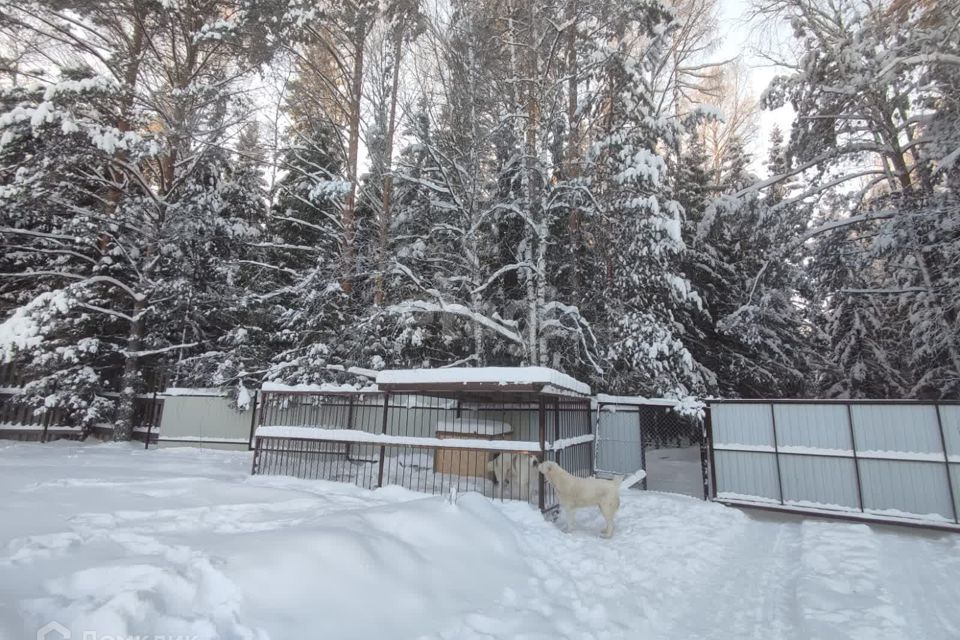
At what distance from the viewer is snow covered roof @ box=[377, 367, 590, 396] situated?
6133 millimetres

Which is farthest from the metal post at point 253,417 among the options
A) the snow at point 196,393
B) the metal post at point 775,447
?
the metal post at point 775,447

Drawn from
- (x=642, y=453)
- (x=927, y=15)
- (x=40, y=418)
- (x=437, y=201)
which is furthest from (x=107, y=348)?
(x=927, y=15)

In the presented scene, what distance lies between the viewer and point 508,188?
1177 centimetres

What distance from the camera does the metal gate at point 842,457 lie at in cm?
661

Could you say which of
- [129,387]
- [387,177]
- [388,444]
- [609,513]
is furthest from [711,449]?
[129,387]

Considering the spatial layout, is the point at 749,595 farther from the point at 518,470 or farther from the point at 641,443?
the point at 641,443

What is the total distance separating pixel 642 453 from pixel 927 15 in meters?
11.2

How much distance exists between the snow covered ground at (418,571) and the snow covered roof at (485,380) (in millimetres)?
1581

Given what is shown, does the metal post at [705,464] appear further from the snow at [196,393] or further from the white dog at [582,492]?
the snow at [196,393]

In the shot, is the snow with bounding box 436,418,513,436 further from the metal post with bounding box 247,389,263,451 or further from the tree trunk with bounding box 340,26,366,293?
A: the metal post with bounding box 247,389,263,451

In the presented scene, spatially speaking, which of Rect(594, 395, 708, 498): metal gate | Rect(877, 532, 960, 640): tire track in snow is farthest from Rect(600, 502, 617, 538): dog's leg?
Rect(594, 395, 708, 498): metal gate

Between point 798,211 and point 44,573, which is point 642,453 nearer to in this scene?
point 798,211

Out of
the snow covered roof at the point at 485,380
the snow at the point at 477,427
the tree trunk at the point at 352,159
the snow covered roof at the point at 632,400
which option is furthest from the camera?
Answer: the tree trunk at the point at 352,159

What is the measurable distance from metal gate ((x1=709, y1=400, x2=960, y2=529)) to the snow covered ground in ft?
1.71
